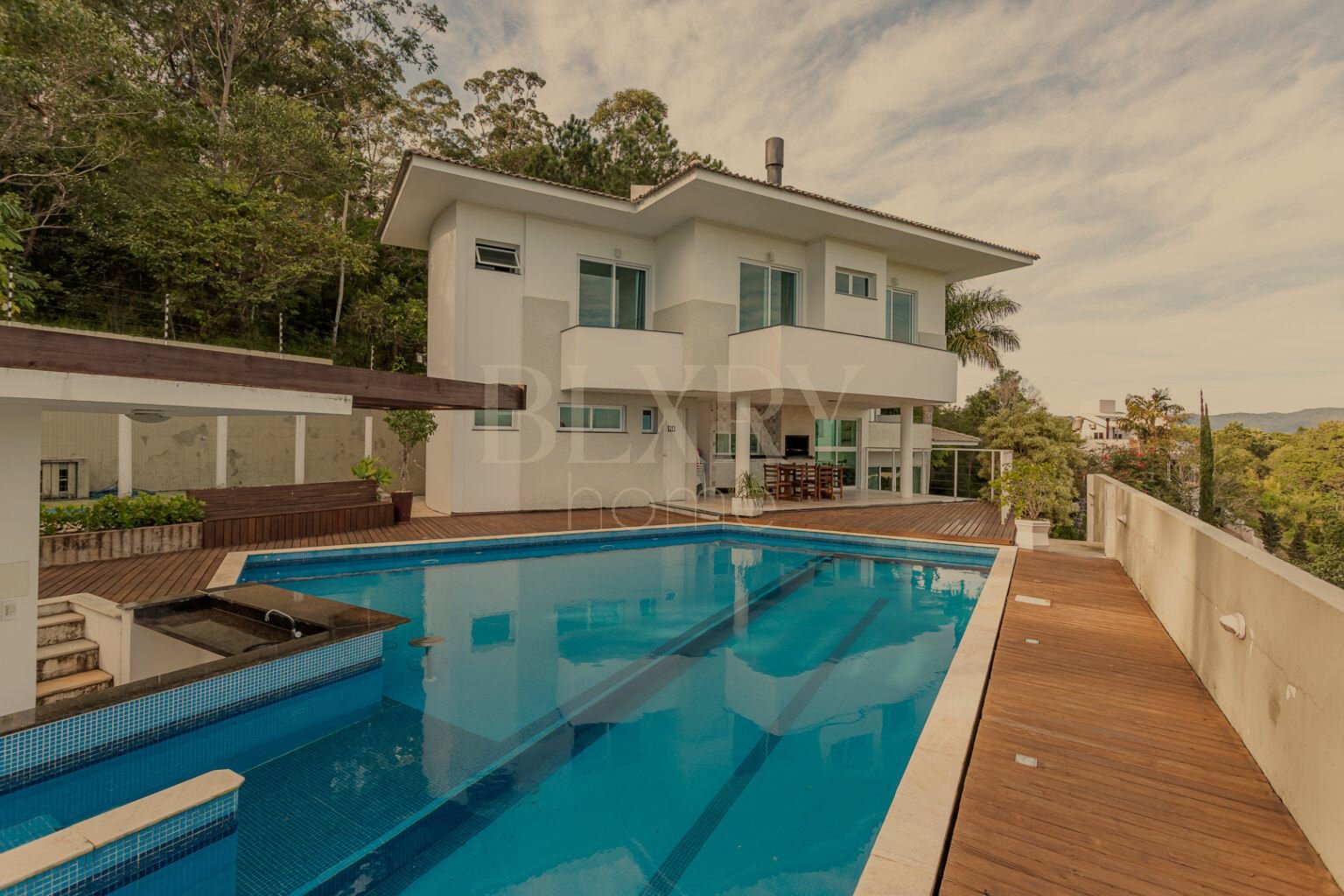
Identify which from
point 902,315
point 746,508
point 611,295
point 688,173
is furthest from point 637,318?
point 902,315

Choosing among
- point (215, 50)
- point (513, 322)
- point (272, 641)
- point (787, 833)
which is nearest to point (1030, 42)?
point (513, 322)

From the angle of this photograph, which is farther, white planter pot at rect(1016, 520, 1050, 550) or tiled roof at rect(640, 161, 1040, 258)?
tiled roof at rect(640, 161, 1040, 258)

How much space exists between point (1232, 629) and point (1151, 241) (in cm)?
2434

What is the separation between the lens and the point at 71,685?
4.24 meters

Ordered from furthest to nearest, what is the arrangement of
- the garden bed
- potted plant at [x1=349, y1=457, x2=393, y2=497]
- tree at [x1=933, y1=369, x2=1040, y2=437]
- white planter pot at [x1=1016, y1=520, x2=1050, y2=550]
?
1. tree at [x1=933, y1=369, x2=1040, y2=437]
2. potted plant at [x1=349, y1=457, x2=393, y2=497]
3. white planter pot at [x1=1016, y1=520, x2=1050, y2=550]
4. the garden bed

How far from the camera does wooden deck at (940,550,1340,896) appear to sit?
2311mm

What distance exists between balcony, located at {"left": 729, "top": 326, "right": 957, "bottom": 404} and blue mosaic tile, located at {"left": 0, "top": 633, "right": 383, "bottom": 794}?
949 centimetres

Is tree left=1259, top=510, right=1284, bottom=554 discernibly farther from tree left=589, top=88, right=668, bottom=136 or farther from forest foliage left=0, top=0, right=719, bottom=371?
tree left=589, top=88, right=668, bottom=136

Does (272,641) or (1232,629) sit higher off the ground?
(1232,629)

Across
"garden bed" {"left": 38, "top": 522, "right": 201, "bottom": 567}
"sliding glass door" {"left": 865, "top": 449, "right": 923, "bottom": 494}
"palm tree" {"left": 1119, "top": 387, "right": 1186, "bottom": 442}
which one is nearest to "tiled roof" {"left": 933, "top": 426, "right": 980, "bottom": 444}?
"sliding glass door" {"left": 865, "top": 449, "right": 923, "bottom": 494}

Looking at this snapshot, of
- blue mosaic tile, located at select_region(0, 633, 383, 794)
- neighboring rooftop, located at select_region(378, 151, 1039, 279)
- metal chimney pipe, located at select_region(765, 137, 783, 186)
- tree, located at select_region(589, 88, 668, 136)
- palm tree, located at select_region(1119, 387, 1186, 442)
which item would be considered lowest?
blue mosaic tile, located at select_region(0, 633, 383, 794)

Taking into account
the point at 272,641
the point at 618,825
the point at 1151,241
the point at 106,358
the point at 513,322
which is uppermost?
the point at 1151,241

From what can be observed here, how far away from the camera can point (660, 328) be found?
1436 centimetres

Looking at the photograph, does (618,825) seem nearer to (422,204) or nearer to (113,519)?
(113,519)
